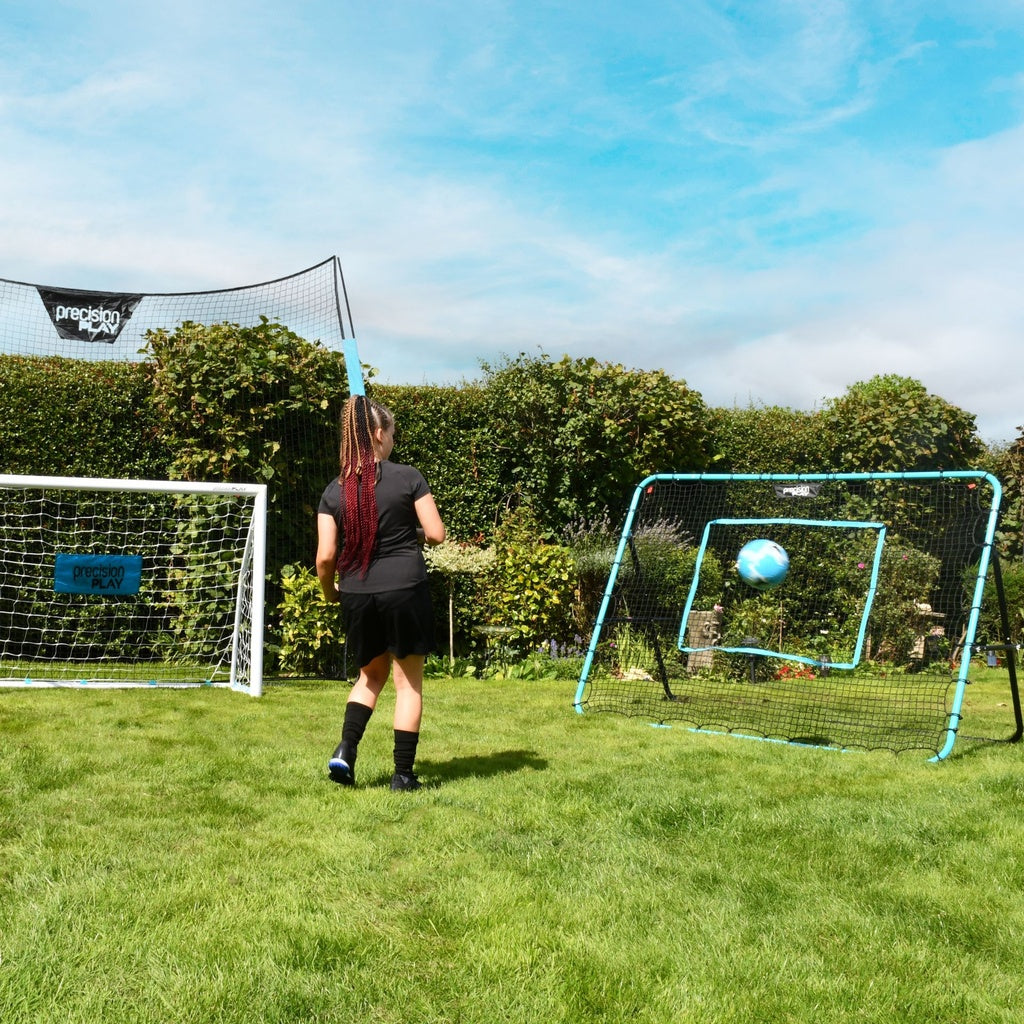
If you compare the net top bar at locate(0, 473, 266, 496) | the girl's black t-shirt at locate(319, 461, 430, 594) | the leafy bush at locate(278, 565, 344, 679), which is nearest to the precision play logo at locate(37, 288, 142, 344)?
the net top bar at locate(0, 473, 266, 496)

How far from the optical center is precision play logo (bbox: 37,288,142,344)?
29.2ft

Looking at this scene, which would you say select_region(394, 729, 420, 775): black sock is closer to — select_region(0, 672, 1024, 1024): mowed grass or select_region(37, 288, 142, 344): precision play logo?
select_region(0, 672, 1024, 1024): mowed grass

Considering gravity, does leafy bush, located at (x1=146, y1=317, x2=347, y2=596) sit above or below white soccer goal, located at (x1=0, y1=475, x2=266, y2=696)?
above

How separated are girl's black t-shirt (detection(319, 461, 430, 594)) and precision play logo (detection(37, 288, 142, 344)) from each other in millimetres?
5587

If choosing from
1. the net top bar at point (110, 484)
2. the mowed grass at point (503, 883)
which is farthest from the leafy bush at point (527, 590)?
the mowed grass at point (503, 883)

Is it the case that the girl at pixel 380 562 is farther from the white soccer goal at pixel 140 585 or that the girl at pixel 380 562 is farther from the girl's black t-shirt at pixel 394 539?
the white soccer goal at pixel 140 585

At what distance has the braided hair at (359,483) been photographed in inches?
170

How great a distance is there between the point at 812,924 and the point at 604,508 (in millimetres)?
6990

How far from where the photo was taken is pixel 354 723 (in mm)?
4410

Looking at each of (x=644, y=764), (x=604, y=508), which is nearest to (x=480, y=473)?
(x=604, y=508)

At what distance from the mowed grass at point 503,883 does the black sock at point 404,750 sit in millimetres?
157

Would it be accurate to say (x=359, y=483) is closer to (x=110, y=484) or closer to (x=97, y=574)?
(x=110, y=484)

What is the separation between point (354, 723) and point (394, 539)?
0.85 m

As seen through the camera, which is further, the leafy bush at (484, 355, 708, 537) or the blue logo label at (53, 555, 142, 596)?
the leafy bush at (484, 355, 708, 537)
